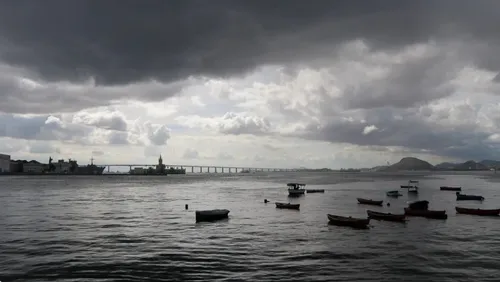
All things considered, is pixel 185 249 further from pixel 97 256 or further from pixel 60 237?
pixel 60 237

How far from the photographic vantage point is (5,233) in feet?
196

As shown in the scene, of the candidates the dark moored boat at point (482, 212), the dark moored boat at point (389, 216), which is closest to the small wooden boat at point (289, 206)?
the dark moored boat at point (389, 216)

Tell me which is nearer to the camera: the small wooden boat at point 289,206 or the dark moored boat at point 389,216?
the dark moored boat at point 389,216

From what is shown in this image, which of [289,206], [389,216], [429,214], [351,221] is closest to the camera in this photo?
[351,221]

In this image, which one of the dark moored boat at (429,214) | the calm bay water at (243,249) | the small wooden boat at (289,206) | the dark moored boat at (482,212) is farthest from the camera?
the small wooden boat at (289,206)

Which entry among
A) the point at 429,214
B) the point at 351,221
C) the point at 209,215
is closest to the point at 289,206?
the point at 209,215

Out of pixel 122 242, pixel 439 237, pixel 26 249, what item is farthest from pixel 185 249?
pixel 439 237

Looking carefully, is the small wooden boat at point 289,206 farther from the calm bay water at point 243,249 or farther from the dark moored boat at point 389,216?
the dark moored boat at point 389,216

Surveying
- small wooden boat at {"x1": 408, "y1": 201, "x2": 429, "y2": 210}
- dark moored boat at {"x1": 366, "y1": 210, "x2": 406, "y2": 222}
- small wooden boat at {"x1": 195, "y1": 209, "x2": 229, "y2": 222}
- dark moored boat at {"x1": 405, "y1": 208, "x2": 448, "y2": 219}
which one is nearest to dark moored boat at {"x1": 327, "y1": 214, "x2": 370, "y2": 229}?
dark moored boat at {"x1": 366, "y1": 210, "x2": 406, "y2": 222}

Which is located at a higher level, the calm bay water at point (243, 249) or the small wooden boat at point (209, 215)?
the small wooden boat at point (209, 215)

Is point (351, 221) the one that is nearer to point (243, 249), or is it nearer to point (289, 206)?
point (243, 249)

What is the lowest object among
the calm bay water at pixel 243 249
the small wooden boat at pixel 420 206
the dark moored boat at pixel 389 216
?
the calm bay water at pixel 243 249

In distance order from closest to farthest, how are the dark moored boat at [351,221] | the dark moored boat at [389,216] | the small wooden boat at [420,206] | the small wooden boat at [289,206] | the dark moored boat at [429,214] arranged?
the dark moored boat at [351,221]
the dark moored boat at [389,216]
the dark moored boat at [429,214]
the small wooden boat at [420,206]
the small wooden boat at [289,206]

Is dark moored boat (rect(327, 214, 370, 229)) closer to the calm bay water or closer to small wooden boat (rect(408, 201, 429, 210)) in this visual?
the calm bay water
